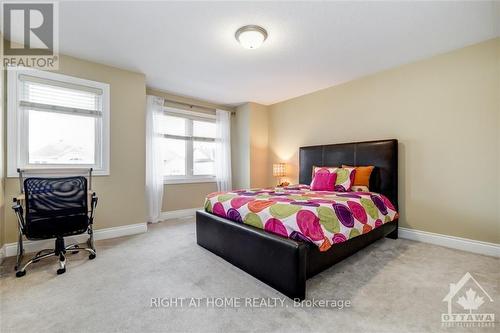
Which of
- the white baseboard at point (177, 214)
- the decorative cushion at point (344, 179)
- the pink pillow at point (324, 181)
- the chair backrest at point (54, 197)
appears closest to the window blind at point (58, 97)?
the chair backrest at point (54, 197)

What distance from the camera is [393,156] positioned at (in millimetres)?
3092

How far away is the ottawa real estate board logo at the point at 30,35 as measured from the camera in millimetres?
2088

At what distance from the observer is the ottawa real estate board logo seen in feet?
6.85

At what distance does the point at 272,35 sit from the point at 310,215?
195 cm

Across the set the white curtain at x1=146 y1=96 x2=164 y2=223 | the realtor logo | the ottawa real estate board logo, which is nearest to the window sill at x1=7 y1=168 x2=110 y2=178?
the white curtain at x1=146 y1=96 x2=164 y2=223

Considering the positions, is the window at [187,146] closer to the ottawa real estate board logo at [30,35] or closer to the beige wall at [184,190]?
the beige wall at [184,190]

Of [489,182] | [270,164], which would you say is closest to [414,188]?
[489,182]

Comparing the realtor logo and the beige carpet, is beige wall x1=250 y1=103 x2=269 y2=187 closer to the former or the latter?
the beige carpet

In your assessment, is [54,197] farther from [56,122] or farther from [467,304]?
[467,304]

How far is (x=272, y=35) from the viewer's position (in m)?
2.43

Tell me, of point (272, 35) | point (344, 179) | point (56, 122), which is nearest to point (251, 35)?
point (272, 35)

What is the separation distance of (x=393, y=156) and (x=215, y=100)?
346cm

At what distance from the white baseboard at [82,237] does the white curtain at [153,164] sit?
1.87 feet

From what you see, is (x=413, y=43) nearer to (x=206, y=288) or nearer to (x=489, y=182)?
(x=489, y=182)
